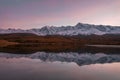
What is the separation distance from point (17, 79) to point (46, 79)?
7.08 feet

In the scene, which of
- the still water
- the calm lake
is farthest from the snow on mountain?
the still water

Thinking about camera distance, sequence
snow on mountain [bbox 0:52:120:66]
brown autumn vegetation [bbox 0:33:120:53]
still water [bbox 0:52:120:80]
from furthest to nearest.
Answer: brown autumn vegetation [bbox 0:33:120:53] → snow on mountain [bbox 0:52:120:66] → still water [bbox 0:52:120:80]

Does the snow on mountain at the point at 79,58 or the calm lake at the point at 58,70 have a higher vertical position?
the calm lake at the point at 58,70

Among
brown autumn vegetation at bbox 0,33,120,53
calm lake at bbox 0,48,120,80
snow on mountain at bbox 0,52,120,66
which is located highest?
calm lake at bbox 0,48,120,80

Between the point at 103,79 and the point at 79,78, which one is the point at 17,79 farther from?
the point at 103,79

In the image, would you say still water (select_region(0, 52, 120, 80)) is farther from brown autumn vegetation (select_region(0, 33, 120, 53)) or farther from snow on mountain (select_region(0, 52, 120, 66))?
brown autumn vegetation (select_region(0, 33, 120, 53))

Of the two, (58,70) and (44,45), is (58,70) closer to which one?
(58,70)

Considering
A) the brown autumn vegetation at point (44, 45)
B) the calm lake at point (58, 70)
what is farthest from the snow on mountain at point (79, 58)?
the brown autumn vegetation at point (44, 45)

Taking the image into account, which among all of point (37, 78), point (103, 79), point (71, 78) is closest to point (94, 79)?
point (103, 79)

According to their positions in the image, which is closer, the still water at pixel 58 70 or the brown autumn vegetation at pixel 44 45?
the still water at pixel 58 70

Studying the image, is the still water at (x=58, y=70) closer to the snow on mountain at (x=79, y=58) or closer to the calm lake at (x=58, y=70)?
the calm lake at (x=58, y=70)

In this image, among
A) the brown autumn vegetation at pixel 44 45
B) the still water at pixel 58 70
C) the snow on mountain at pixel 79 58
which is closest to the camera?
the still water at pixel 58 70

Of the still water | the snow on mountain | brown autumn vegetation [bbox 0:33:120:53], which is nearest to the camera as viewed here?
the still water

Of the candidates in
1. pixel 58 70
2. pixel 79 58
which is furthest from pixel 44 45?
pixel 58 70
